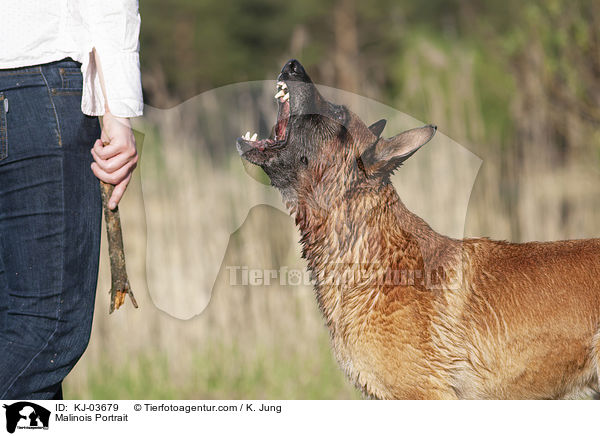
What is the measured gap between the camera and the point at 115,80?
7.14ft

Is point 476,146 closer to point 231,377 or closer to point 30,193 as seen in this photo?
point 231,377

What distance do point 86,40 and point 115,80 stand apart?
0.55 feet

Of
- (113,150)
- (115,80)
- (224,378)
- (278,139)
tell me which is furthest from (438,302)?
(224,378)

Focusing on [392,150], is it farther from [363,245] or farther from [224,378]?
[224,378]

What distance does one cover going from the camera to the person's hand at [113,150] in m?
2.20

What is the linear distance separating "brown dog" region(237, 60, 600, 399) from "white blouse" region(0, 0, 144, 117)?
890mm

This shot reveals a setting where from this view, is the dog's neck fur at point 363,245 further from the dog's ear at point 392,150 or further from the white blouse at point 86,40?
the white blouse at point 86,40

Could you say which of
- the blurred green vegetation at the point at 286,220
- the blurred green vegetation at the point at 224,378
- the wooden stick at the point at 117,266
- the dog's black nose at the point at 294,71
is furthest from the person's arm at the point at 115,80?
the blurred green vegetation at the point at 224,378

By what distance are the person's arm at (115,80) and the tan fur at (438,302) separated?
103cm

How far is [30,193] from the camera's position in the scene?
6.93ft

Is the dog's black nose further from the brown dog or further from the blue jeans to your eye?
the blue jeans

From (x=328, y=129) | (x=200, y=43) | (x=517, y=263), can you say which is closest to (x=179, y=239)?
(x=328, y=129)

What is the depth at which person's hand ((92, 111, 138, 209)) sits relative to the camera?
220cm

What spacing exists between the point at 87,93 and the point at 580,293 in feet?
7.08
